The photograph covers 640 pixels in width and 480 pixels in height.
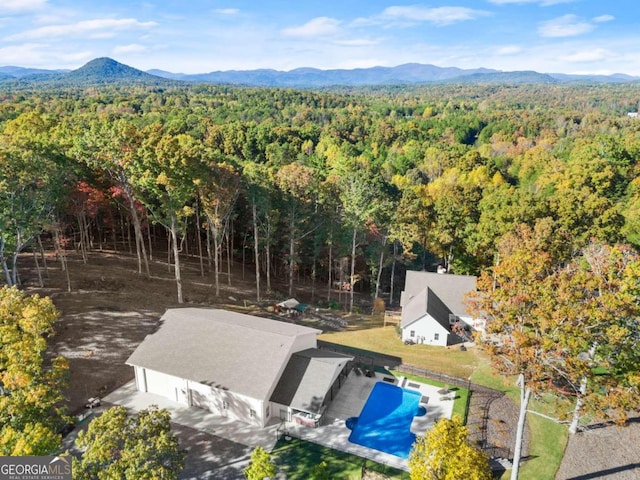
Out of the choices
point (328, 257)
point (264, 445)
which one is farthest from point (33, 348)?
point (328, 257)

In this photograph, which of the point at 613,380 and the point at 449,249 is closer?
the point at 613,380

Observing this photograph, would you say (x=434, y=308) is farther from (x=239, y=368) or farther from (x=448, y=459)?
(x=448, y=459)

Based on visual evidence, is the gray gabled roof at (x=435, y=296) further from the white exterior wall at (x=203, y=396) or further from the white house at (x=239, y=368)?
the white exterior wall at (x=203, y=396)

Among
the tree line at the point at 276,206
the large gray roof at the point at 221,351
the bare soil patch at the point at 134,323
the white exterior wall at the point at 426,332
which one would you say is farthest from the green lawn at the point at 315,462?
the tree line at the point at 276,206

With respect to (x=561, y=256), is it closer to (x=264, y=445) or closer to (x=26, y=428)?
(x=264, y=445)

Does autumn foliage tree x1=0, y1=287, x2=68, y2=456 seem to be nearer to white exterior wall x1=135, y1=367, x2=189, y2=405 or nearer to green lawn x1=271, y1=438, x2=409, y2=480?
white exterior wall x1=135, y1=367, x2=189, y2=405
